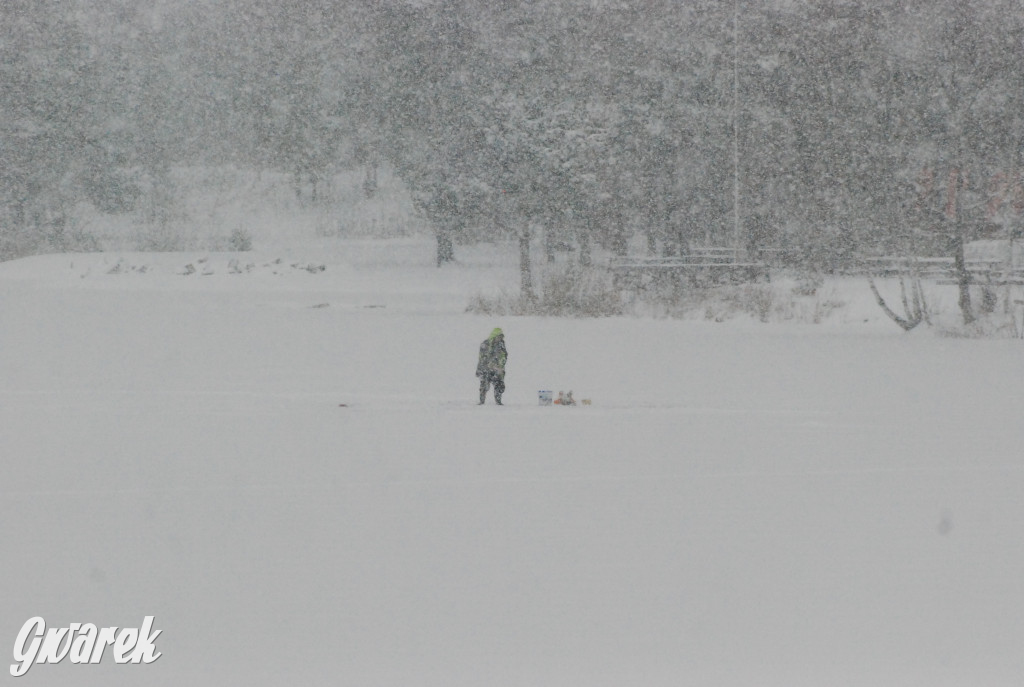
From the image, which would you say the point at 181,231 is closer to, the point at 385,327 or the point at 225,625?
the point at 385,327

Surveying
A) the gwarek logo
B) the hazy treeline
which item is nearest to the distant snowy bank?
the hazy treeline

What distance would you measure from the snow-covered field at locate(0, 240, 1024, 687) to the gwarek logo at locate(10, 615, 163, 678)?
0.07m

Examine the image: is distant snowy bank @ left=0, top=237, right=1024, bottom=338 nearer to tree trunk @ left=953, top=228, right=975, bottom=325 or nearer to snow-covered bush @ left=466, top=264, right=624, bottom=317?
snow-covered bush @ left=466, top=264, right=624, bottom=317

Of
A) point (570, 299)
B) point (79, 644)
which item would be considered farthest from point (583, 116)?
point (79, 644)

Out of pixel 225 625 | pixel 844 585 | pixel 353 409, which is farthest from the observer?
pixel 353 409

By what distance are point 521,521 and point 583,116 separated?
32285mm

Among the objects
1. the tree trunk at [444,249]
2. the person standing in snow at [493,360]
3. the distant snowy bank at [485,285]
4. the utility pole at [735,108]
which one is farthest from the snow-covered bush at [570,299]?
the person standing in snow at [493,360]

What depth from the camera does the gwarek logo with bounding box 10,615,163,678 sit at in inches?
238

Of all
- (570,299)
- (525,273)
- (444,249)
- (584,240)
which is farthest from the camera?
(444,249)

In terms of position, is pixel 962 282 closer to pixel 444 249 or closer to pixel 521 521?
pixel 521 521

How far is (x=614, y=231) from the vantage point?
4278 centimetres

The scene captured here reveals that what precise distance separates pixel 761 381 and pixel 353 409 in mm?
6470

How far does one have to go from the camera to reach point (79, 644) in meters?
6.20

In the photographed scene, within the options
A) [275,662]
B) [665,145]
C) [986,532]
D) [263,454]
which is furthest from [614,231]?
[275,662]
